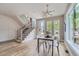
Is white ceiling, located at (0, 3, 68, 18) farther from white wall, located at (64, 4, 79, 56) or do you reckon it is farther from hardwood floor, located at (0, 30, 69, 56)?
hardwood floor, located at (0, 30, 69, 56)

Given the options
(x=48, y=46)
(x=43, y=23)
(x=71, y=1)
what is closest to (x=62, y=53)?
(x=48, y=46)

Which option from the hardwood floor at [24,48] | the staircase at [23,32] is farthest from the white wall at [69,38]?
the staircase at [23,32]

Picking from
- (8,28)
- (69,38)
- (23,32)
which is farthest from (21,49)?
(69,38)

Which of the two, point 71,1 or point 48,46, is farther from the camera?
point 48,46

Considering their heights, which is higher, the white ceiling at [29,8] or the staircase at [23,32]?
the white ceiling at [29,8]

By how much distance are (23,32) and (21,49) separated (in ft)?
1.11

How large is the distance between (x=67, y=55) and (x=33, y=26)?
0.86 m

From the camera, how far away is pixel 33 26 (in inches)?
80.7

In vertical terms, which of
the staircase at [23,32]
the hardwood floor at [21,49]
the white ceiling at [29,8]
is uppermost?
the white ceiling at [29,8]

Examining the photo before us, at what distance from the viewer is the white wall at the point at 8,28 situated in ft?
6.48

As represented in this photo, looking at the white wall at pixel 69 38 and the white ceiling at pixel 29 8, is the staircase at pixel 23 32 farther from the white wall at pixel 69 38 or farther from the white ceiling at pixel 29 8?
the white wall at pixel 69 38

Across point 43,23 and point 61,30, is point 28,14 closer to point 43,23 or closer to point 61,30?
point 43,23

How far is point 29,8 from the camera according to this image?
1933mm

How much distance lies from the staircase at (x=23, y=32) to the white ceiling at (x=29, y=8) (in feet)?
0.84
